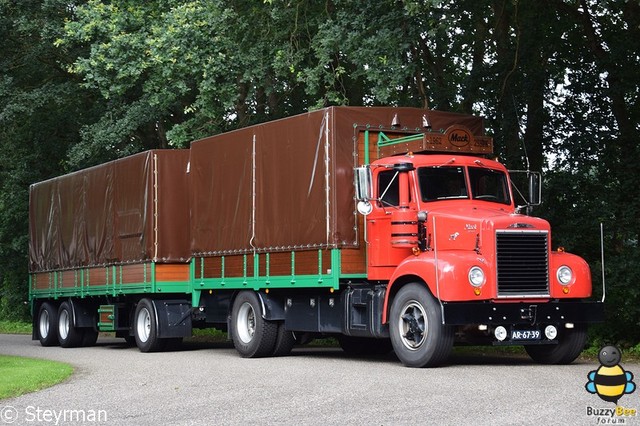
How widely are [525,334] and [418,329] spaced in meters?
1.53

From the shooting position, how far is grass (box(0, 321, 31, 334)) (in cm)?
4149

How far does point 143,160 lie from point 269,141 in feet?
15.1

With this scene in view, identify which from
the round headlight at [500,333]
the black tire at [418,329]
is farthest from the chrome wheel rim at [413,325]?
the round headlight at [500,333]

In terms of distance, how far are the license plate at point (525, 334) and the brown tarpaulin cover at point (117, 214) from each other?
342 inches

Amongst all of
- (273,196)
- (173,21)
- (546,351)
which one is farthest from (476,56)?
(546,351)

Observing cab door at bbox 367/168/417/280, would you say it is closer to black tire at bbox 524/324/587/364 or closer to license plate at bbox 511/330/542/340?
license plate at bbox 511/330/542/340

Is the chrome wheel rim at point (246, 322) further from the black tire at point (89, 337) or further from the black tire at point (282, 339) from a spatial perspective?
the black tire at point (89, 337)

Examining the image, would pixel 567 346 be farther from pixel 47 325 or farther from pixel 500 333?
pixel 47 325

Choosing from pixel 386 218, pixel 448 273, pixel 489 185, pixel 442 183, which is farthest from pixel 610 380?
pixel 489 185

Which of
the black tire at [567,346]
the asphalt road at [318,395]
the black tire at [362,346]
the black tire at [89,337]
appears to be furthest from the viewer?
the black tire at [89,337]

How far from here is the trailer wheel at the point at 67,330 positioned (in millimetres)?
27562

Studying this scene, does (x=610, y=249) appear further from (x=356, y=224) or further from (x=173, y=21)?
(x=173, y=21)

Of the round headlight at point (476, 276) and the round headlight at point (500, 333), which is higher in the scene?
the round headlight at point (476, 276)

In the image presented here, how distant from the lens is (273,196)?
2048 cm
